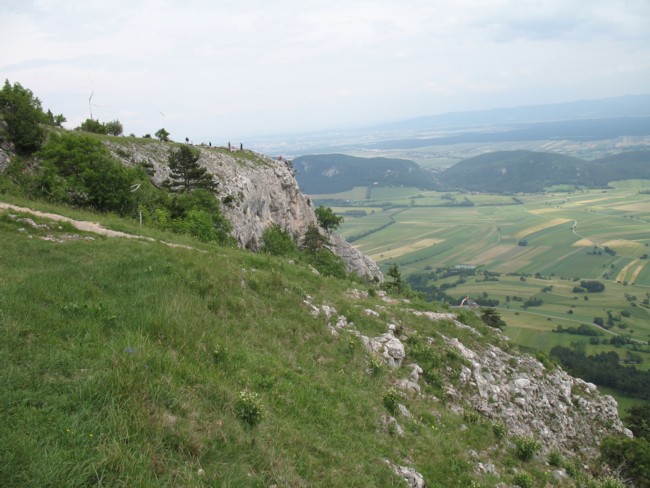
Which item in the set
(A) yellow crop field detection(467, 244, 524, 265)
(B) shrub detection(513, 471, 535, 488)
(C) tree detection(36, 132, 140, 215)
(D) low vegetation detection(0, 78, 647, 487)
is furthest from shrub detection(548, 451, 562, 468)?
(A) yellow crop field detection(467, 244, 524, 265)

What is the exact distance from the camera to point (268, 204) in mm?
54438

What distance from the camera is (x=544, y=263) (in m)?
139

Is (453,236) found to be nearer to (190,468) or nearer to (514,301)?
(514,301)

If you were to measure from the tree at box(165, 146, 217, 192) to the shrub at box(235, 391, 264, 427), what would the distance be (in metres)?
33.2

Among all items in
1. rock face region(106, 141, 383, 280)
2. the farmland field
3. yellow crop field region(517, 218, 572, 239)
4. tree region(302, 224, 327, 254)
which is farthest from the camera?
yellow crop field region(517, 218, 572, 239)

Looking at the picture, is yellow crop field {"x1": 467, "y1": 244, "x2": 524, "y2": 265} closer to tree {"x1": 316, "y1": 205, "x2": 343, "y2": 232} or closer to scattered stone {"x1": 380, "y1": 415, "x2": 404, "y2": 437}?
tree {"x1": 316, "y1": 205, "x2": 343, "y2": 232}

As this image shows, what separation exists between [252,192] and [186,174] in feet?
39.3

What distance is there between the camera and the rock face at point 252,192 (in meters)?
41.7

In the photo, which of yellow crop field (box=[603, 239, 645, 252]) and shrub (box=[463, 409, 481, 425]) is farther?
yellow crop field (box=[603, 239, 645, 252])

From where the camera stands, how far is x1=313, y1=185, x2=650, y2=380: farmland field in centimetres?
8956

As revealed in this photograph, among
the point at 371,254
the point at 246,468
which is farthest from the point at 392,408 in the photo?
the point at 371,254

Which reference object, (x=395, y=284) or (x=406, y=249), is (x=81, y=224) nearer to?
(x=395, y=284)

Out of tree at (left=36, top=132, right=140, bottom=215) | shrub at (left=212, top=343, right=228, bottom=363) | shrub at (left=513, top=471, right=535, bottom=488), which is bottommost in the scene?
shrub at (left=513, top=471, right=535, bottom=488)

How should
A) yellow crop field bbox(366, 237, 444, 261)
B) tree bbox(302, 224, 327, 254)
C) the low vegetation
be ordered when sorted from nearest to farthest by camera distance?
the low vegetation, tree bbox(302, 224, 327, 254), yellow crop field bbox(366, 237, 444, 261)
